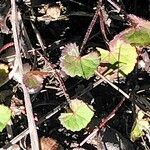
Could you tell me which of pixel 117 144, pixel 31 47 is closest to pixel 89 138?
pixel 117 144

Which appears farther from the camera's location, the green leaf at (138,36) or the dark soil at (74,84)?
the dark soil at (74,84)

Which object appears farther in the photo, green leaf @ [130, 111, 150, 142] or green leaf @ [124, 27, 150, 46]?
green leaf @ [130, 111, 150, 142]

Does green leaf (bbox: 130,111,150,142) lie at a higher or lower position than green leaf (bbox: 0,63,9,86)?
lower

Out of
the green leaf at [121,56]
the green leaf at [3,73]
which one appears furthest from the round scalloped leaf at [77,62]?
the green leaf at [3,73]

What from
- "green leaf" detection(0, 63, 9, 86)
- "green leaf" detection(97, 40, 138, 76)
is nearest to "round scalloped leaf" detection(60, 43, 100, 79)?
"green leaf" detection(97, 40, 138, 76)

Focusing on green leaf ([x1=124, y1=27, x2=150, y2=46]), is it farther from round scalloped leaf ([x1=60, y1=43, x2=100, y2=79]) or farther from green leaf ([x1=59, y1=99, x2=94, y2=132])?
green leaf ([x1=59, y1=99, x2=94, y2=132])

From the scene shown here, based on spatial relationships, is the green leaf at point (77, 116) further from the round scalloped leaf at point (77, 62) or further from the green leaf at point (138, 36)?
the green leaf at point (138, 36)
